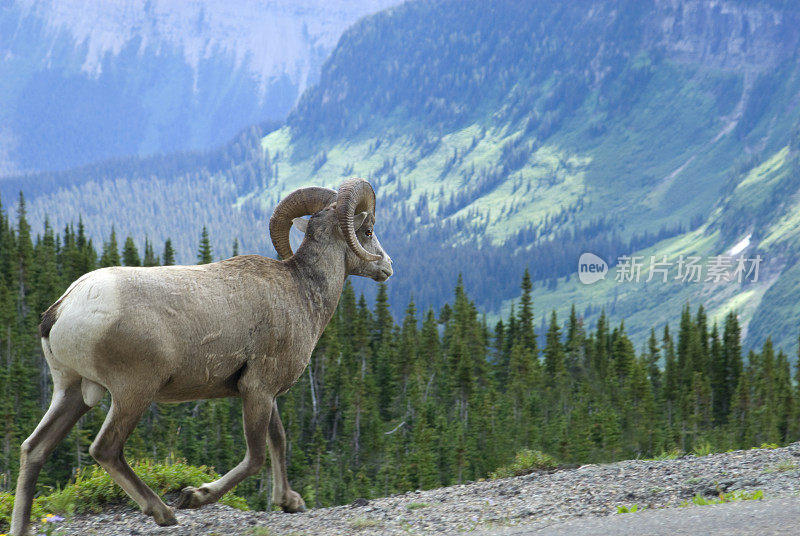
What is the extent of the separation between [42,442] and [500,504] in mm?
5871

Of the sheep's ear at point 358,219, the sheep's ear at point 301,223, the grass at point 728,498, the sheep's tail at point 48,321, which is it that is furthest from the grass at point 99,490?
the grass at point 728,498

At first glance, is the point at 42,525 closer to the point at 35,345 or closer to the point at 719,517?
the point at 719,517

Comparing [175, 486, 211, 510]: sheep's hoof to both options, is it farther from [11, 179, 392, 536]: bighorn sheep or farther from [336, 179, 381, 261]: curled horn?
[336, 179, 381, 261]: curled horn

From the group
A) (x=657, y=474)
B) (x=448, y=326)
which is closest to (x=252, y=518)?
(x=657, y=474)

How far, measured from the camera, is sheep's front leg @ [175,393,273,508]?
11281 millimetres

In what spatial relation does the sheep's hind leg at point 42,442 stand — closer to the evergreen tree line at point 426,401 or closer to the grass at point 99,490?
the grass at point 99,490

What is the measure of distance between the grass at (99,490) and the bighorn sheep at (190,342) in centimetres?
114

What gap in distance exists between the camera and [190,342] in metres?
10.9

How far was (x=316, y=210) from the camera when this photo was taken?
13.6 meters

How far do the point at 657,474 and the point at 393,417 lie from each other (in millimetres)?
109264

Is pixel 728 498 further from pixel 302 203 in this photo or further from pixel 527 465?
pixel 302 203

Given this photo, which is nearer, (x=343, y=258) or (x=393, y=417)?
(x=343, y=258)

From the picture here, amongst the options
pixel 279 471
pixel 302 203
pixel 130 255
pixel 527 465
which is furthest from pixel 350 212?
pixel 130 255

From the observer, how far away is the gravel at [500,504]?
1102 cm
